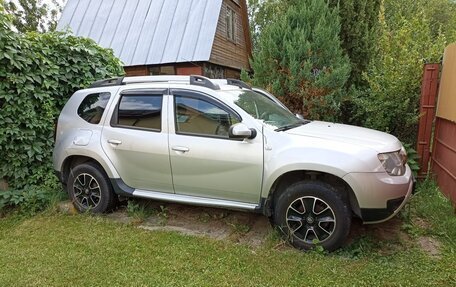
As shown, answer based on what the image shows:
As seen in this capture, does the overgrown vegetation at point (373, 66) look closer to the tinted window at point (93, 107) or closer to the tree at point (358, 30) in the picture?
the tree at point (358, 30)

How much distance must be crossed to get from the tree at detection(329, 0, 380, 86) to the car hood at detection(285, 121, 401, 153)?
3768 millimetres

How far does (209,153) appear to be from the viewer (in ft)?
12.5

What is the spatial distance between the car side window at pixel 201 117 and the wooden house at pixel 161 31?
7.96 m

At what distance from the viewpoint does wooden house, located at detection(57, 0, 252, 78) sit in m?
12.2

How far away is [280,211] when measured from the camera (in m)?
3.58

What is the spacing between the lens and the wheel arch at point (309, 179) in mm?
3398

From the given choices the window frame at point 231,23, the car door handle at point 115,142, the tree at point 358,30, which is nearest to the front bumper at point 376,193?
the car door handle at point 115,142

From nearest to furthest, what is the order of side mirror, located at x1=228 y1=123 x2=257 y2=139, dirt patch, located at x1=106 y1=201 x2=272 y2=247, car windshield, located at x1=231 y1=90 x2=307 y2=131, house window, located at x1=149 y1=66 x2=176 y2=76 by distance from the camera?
1. side mirror, located at x1=228 y1=123 x2=257 y2=139
2. car windshield, located at x1=231 y1=90 x2=307 y2=131
3. dirt patch, located at x1=106 y1=201 x2=272 y2=247
4. house window, located at x1=149 y1=66 x2=176 y2=76

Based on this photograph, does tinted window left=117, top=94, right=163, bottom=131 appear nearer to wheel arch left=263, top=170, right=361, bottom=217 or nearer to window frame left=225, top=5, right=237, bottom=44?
wheel arch left=263, top=170, right=361, bottom=217

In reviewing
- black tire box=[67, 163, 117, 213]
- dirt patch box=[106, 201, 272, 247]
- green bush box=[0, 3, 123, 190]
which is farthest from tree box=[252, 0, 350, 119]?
black tire box=[67, 163, 117, 213]

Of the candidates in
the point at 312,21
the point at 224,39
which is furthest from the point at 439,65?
the point at 224,39

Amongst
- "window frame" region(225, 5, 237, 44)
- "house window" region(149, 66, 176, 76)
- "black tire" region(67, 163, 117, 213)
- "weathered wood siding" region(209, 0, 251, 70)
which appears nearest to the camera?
"black tire" region(67, 163, 117, 213)

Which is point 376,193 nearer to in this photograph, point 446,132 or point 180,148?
point 180,148

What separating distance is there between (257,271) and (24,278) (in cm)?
220
